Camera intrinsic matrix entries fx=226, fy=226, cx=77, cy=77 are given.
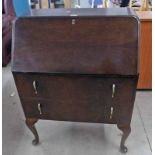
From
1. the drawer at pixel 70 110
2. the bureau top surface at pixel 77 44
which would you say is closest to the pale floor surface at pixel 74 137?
the drawer at pixel 70 110

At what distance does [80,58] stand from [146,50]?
1182mm

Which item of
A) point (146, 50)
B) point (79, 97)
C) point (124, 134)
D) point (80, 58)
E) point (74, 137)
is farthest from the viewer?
point (146, 50)

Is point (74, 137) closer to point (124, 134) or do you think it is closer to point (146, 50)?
point (124, 134)

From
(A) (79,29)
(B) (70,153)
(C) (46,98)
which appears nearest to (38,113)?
(C) (46,98)

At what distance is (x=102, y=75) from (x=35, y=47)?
17.1 inches

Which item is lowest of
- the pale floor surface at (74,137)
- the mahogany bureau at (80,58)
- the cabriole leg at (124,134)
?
the pale floor surface at (74,137)

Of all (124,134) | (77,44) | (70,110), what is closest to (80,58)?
(77,44)

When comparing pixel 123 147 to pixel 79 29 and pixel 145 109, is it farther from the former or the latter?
pixel 79 29

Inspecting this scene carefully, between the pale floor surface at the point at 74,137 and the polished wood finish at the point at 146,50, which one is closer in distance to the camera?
the pale floor surface at the point at 74,137

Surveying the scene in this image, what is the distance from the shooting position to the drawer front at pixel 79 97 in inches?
53.7

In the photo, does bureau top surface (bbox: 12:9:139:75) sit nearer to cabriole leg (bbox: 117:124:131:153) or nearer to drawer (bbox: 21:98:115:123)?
drawer (bbox: 21:98:115:123)

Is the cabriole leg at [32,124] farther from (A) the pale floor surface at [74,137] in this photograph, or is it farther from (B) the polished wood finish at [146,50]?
(B) the polished wood finish at [146,50]

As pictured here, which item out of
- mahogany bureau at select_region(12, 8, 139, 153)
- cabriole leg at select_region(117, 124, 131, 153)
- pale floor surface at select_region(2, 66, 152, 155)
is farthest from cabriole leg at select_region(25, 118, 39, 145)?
cabriole leg at select_region(117, 124, 131, 153)

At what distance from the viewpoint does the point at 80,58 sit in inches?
52.0
